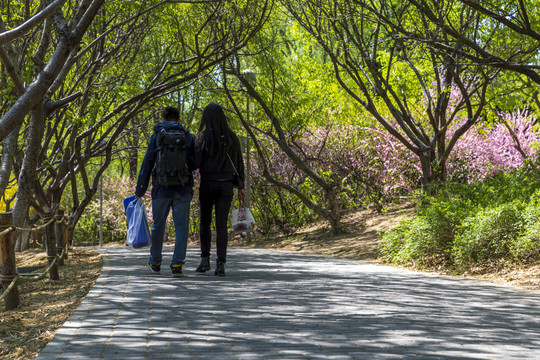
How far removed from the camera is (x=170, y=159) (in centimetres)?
840

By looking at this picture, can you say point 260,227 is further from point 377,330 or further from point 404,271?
point 377,330

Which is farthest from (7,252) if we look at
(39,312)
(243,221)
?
(243,221)

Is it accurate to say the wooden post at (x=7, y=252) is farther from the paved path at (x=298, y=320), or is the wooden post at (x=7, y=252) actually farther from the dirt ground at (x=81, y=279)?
the paved path at (x=298, y=320)

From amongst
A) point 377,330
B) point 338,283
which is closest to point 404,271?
point 338,283

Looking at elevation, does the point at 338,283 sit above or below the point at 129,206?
below

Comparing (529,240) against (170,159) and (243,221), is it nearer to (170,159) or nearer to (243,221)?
(243,221)

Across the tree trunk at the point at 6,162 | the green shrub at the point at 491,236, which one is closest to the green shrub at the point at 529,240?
the green shrub at the point at 491,236

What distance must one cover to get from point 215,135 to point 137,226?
169 cm

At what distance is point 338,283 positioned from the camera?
324 inches

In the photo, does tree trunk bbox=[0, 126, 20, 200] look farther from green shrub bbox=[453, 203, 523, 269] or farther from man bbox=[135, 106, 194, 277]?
green shrub bbox=[453, 203, 523, 269]

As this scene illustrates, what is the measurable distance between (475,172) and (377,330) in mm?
15782

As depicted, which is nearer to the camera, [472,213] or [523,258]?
[523,258]

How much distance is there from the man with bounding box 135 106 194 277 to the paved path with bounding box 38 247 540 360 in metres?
0.59

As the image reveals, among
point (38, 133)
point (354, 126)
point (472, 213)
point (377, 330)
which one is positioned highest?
point (354, 126)
